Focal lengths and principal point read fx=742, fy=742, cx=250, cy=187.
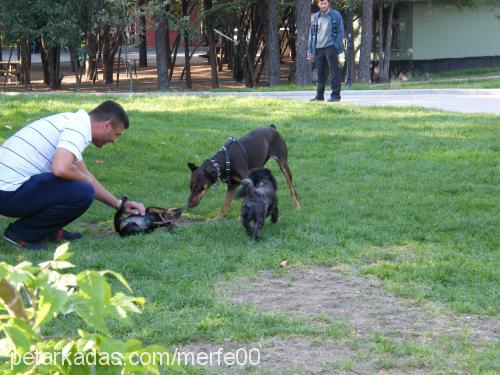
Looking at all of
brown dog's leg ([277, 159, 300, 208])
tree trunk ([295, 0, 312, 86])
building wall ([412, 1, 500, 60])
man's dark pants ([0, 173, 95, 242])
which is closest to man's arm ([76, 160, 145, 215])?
man's dark pants ([0, 173, 95, 242])

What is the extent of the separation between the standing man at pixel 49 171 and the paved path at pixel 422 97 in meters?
9.18

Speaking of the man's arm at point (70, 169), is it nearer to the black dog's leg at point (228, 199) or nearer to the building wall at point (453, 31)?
the black dog's leg at point (228, 199)

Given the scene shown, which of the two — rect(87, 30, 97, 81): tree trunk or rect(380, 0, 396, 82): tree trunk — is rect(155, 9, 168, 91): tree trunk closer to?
rect(87, 30, 97, 81): tree trunk

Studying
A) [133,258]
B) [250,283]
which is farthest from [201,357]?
[133,258]

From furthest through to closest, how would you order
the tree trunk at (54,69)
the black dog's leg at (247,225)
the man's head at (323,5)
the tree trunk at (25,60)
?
the tree trunk at (25,60) < the tree trunk at (54,69) < the man's head at (323,5) < the black dog's leg at (247,225)

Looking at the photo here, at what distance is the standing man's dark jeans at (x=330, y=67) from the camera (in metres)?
14.6

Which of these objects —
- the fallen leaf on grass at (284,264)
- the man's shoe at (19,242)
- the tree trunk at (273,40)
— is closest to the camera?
the fallen leaf on grass at (284,264)

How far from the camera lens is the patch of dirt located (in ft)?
12.9

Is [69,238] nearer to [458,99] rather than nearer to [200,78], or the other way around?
[458,99]

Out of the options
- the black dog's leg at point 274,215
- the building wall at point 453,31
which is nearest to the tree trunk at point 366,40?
the building wall at point 453,31

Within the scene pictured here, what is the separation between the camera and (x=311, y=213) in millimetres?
7438

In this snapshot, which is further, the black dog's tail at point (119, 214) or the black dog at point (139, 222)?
the black dog at point (139, 222)

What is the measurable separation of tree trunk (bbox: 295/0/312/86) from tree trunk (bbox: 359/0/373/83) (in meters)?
3.91

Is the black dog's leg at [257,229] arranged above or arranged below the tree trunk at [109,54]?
below
